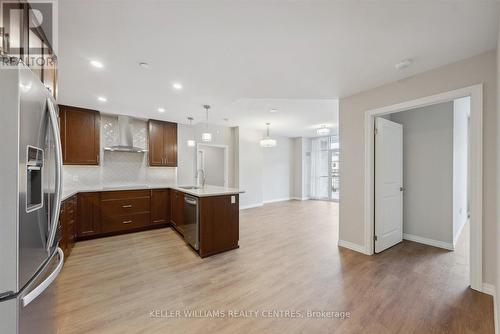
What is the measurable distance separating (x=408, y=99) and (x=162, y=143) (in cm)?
479

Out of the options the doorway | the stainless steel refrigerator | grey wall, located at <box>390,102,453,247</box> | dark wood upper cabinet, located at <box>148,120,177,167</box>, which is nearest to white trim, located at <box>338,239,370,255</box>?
grey wall, located at <box>390,102,453,247</box>

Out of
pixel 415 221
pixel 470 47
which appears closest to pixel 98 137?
pixel 470 47

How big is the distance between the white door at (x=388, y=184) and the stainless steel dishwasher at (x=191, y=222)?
2.75 meters

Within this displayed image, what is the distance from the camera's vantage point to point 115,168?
180 inches

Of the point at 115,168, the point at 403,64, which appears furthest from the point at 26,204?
the point at 115,168

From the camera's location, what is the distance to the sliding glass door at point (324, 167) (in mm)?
8383

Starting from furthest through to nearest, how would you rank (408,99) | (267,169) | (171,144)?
1. (267,169)
2. (171,144)
3. (408,99)

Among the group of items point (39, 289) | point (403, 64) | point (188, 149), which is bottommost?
point (39, 289)

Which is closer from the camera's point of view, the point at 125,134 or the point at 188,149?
the point at 125,134

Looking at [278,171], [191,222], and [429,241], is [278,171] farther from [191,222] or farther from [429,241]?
[191,222]

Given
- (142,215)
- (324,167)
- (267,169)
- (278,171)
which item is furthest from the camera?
(324,167)

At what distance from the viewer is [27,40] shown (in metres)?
1.32

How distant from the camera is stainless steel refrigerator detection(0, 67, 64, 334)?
0.91 m

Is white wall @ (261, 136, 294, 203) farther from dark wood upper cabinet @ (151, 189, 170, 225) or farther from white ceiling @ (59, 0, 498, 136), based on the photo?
white ceiling @ (59, 0, 498, 136)
